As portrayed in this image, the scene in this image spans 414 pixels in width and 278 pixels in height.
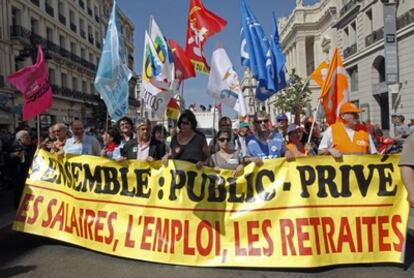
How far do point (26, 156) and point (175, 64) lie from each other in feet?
11.3

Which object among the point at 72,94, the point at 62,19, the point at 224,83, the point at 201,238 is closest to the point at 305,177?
the point at 201,238

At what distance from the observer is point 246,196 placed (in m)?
4.73

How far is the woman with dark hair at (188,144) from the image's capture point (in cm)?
512

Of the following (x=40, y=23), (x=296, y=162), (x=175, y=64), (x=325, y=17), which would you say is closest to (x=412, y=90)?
(x=175, y=64)

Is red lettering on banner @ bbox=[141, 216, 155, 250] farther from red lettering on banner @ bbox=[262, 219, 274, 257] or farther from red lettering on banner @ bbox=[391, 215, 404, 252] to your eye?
red lettering on banner @ bbox=[391, 215, 404, 252]

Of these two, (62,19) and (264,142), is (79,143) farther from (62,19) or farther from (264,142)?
(62,19)

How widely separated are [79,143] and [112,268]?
1956mm

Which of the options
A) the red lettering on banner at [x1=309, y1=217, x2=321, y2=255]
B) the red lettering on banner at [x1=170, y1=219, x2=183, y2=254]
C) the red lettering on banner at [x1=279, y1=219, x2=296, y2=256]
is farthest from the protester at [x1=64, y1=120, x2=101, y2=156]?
the red lettering on banner at [x1=309, y1=217, x2=321, y2=255]

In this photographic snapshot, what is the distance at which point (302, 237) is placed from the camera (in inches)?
177

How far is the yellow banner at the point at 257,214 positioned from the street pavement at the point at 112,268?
3.4 inches

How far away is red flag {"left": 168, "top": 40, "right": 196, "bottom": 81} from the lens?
865 cm

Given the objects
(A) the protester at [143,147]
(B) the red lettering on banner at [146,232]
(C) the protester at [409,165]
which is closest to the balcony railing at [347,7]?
(A) the protester at [143,147]

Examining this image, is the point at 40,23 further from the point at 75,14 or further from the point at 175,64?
the point at 175,64

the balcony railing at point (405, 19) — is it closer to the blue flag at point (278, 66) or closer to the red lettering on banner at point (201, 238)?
the blue flag at point (278, 66)
